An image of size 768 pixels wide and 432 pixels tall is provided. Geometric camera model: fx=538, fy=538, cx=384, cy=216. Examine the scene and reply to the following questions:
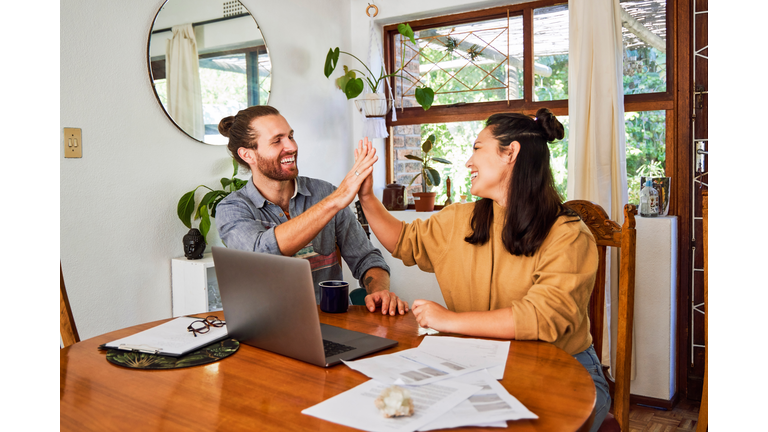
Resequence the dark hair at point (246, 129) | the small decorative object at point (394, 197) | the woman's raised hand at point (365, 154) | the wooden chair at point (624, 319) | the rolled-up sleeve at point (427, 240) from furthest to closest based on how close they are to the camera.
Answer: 1. the small decorative object at point (394, 197)
2. the dark hair at point (246, 129)
3. the rolled-up sleeve at point (427, 240)
4. the woman's raised hand at point (365, 154)
5. the wooden chair at point (624, 319)

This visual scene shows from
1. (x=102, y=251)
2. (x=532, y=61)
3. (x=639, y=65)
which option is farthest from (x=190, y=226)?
(x=639, y=65)

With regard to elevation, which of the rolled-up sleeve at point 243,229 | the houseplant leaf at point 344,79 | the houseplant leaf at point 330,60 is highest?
the houseplant leaf at point 330,60

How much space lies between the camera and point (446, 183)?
11.0 ft

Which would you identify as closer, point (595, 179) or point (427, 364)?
point (427, 364)

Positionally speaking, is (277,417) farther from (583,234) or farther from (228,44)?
(228,44)

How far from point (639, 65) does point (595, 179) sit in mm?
704

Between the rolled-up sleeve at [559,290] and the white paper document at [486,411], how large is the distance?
1.14ft

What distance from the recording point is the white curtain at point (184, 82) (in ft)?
7.70

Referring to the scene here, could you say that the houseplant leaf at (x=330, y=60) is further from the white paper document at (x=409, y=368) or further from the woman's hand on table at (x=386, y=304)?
the white paper document at (x=409, y=368)

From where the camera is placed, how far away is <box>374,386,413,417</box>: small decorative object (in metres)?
0.80

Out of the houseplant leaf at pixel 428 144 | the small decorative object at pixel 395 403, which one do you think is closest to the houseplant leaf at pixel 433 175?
the houseplant leaf at pixel 428 144

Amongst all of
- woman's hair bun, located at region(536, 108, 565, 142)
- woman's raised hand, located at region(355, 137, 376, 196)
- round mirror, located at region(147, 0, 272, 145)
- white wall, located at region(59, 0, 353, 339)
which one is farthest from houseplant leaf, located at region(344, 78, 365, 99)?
woman's hair bun, located at region(536, 108, 565, 142)

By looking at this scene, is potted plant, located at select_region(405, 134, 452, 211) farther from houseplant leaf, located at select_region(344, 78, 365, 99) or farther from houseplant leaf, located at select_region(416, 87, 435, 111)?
houseplant leaf, located at select_region(344, 78, 365, 99)

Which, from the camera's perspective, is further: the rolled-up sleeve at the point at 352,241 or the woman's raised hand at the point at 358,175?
the rolled-up sleeve at the point at 352,241
